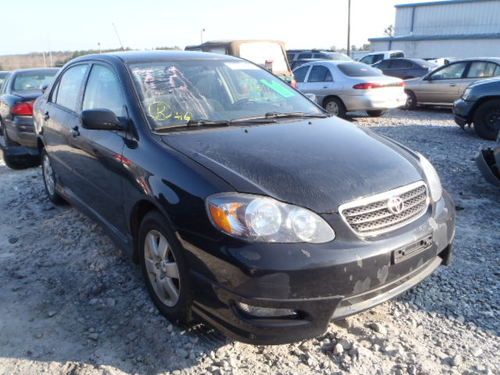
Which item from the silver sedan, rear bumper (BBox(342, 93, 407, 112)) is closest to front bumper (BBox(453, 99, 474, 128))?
rear bumper (BBox(342, 93, 407, 112))

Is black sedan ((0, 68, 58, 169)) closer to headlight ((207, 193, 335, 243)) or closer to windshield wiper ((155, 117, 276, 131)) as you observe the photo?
windshield wiper ((155, 117, 276, 131))

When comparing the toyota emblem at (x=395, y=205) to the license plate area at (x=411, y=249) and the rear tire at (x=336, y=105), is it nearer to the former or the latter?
the license plate area at (x=411, y=249)

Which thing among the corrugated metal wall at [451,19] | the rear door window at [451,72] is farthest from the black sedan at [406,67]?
the corrugated metal wall at [451,19]

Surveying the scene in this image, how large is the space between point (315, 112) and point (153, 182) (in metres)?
1.66

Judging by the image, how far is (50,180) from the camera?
5.24m

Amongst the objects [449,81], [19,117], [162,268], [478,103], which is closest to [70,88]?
[162,268]

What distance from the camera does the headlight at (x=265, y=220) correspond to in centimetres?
230

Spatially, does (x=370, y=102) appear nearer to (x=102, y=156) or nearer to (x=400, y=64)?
(x=400, y=64)

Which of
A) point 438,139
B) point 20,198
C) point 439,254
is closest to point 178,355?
point 439,254

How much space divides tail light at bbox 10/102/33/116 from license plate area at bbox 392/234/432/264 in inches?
271

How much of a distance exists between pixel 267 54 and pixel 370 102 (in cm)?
269

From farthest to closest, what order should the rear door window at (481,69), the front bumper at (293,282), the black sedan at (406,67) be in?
the black sedan at (406,67), the rear door window at (481,69), the front bumper at (293,282)

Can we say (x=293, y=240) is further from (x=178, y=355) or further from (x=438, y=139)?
(x=438, y=139)

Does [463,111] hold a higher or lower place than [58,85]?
lower
